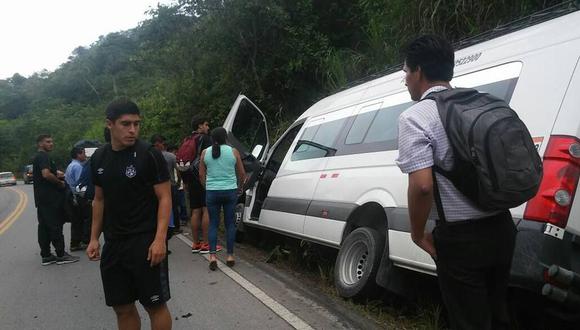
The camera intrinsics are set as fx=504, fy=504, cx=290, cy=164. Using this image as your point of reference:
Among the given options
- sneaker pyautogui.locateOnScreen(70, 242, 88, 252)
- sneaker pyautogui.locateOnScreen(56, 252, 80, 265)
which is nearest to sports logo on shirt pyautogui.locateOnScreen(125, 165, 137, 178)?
sneaker pyautogui.locateOnScreen(56, 252, 80, 265)

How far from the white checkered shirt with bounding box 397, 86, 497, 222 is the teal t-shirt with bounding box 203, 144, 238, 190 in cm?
436

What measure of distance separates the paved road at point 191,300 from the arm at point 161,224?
145cm

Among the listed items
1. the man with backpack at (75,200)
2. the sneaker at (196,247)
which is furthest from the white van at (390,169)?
the man with backpack at (75,200)

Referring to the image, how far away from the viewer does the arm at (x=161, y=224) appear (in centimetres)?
312

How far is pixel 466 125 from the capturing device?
201cm

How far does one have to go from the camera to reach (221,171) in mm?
6305

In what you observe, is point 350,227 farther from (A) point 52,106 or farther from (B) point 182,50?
(A) point 52,106

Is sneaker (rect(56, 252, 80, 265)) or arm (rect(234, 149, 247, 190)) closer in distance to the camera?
arm (rect(234, 149, 247, 190))

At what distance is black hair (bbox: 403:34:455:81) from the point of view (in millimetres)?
2195

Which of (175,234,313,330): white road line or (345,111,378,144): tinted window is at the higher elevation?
(345,111,378,144): tinted window

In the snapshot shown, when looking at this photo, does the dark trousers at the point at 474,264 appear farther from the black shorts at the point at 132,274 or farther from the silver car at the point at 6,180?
the silver car at the point at 6,180

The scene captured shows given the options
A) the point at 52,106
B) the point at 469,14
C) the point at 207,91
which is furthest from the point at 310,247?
the point at 52,106

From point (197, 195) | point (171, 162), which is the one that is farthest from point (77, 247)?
point (197, 195)

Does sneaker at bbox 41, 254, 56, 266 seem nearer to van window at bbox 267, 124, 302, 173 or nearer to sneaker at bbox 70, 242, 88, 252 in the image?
sneaker at bbox 70, 242, 88, 252
